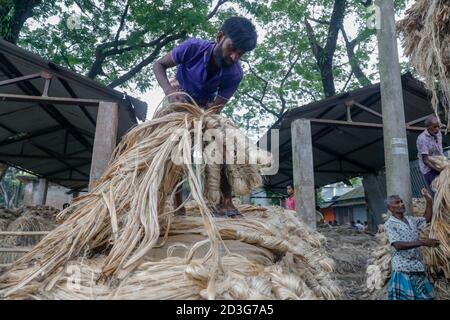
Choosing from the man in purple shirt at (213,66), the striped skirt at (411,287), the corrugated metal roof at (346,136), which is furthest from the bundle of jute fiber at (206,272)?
the corrugated metal roof at (346,136)

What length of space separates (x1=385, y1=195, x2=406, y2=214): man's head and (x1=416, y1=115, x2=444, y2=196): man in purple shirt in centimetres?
81

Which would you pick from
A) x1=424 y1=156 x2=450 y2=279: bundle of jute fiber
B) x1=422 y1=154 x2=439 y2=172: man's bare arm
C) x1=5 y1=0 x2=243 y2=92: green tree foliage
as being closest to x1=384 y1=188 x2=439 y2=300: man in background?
x1=424 y1=156 x2=450 y2=279: bundle of jute fiber

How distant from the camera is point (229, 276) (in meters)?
0.87

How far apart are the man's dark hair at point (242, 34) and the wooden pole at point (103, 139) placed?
2.25m

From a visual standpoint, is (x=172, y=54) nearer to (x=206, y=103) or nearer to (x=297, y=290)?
(x=206, y=103)

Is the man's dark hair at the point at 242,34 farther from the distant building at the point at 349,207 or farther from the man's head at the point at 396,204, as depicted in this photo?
the distant building at the point at 349,207

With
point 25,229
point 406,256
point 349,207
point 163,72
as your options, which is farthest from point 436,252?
point 349,207

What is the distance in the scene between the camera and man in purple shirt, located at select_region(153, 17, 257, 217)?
1672mm

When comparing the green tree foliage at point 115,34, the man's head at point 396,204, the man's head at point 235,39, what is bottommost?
the man's head at point 396,204

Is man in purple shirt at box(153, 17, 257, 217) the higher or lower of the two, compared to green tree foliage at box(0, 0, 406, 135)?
lower

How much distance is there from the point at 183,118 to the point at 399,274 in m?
2.74

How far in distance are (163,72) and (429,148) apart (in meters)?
3.14

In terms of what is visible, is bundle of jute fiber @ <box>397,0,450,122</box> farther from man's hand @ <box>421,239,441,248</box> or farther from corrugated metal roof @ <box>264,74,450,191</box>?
corrugated metal roof @ <box>264,74,450,191</box>

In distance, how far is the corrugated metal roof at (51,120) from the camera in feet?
16.7
